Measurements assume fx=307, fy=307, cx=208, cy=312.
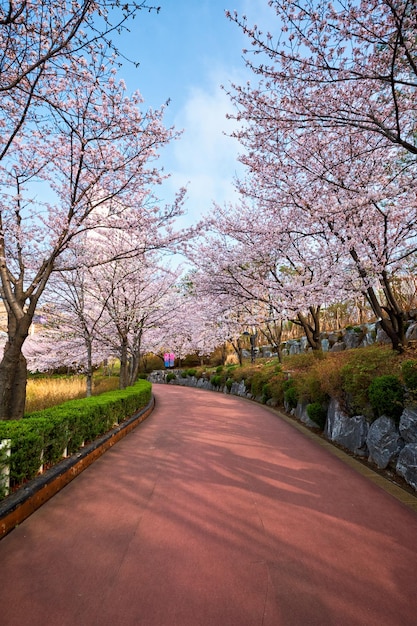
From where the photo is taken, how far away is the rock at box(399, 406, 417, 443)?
166 inches

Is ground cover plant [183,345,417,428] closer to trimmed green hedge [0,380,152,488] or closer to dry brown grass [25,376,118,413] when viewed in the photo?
trimmed green hedge [0,380,152,488]

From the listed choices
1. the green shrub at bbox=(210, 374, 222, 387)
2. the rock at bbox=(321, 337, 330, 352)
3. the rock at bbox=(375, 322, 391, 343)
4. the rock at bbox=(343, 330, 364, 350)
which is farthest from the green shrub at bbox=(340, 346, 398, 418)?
the green shrub at bbox=(210, 374, 222, 387)

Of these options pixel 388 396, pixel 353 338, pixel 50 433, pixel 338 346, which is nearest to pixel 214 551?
pixel 50 433

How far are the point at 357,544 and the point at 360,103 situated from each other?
6.03m

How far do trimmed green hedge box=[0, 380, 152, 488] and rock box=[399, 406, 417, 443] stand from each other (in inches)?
196

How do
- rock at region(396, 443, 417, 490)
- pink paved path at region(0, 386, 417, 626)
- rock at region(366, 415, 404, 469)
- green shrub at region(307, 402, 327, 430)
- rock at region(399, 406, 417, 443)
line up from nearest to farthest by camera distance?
pink paved path at region(0, 386, 417, 626)
rock at region(396, 443, 417, 490)
rock at region(399, 406, 417, 443)
rock at region(366, 415, 404, 469)
green shrub at region(307, 402, 327, 430)

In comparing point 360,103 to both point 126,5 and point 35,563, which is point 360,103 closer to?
point 126,5

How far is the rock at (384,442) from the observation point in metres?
4.67

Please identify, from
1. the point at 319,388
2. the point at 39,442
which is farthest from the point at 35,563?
the point at 319,388

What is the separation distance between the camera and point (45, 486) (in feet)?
12.7

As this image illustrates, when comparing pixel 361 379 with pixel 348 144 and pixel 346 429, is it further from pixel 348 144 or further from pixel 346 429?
pixel 348 144

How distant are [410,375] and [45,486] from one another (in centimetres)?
518

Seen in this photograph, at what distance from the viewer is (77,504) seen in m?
3.80

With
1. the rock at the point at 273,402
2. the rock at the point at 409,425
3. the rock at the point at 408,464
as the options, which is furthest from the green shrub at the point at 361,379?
the rock at the point at 273,402
